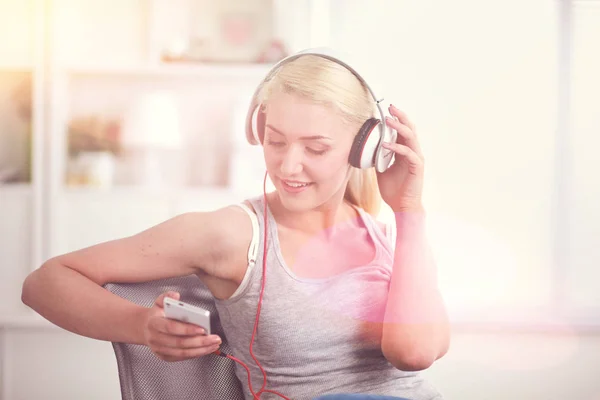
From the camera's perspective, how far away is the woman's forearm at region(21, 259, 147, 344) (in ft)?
3.36

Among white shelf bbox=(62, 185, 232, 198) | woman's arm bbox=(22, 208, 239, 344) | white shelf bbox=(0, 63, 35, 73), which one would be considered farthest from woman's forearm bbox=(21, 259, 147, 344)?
white shelf bbox=(0, 63, 35, 73)

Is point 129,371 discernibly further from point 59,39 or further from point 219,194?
point 59,39

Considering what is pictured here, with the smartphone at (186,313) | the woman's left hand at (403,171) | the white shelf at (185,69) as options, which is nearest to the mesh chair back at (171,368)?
the smartphone at (186,313)

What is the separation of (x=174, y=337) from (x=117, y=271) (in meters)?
0.18

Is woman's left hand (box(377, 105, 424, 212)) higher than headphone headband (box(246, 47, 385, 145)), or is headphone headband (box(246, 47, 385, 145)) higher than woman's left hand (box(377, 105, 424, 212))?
headphone headband (box(246, 47, 385, 145))

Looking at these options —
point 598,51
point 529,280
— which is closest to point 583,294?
point 529,280

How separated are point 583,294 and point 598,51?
85 centimetres

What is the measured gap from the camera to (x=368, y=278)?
1.20m

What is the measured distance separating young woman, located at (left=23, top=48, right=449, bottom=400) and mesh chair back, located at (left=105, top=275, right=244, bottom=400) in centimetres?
2

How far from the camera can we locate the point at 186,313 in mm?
907

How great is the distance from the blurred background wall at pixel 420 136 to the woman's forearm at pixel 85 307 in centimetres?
125

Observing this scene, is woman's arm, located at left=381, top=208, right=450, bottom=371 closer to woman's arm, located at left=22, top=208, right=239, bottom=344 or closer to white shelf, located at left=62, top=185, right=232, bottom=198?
woman's arm, located at left=22, top=208, right=239, bottom=344

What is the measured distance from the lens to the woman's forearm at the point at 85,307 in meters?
1.02

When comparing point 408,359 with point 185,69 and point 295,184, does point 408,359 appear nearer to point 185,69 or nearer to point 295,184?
point 295,184
